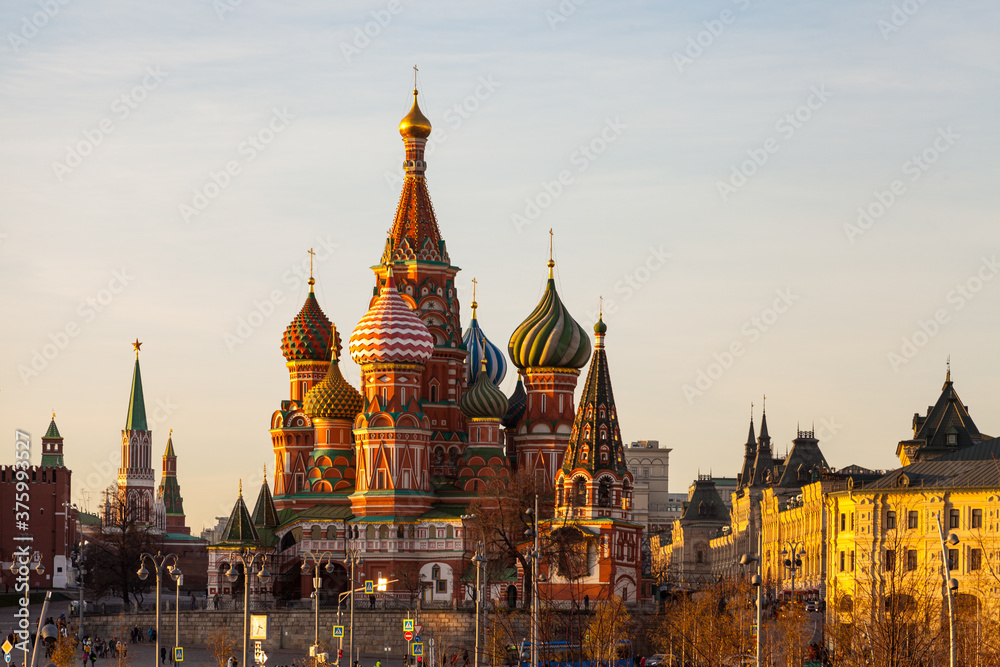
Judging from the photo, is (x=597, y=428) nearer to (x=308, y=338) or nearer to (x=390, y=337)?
(x=390, y=337)

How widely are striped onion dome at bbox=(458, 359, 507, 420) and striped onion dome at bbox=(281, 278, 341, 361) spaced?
9.62 meters

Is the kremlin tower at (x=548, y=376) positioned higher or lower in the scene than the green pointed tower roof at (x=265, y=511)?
higher

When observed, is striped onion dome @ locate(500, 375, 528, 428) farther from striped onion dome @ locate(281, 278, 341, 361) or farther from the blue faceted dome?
striped onion dome @ locate(281, 278, 341, 361)

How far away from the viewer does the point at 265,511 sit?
94625 mm

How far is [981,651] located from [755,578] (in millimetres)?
16314

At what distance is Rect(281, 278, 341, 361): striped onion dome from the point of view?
100 m

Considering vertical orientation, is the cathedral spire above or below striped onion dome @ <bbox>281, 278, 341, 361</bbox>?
below

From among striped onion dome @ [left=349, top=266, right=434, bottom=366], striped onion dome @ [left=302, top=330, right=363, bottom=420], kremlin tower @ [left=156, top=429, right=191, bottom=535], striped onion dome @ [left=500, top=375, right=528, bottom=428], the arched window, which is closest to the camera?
the arched window

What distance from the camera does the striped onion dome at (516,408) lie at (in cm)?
9669

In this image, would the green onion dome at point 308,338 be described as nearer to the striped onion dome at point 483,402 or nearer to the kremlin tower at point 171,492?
the striped onion dome at point 483,402

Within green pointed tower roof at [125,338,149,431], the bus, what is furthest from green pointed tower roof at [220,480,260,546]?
green pointed tower roof at [125,338,149,431]

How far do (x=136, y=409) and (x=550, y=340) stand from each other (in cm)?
7247

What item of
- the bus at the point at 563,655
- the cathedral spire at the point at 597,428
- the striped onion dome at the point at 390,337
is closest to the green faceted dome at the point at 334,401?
the striped onion dome at the point at 390,337

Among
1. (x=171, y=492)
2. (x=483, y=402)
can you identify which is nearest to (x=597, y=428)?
(x=483, y=402)
